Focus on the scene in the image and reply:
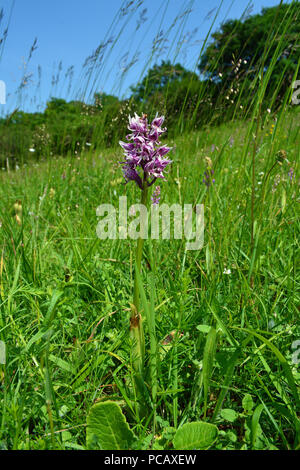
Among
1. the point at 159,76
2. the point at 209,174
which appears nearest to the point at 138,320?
the point at 209,174

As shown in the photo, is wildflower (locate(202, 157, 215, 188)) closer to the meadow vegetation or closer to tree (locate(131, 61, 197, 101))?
the meadow vegetation

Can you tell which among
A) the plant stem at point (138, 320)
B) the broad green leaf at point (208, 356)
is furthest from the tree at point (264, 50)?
the broad green leaf at point (208, 356)

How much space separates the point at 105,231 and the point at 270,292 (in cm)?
102

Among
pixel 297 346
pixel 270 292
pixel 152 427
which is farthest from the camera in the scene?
pixel 270 292

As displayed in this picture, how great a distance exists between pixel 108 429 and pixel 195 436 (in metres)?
0.22

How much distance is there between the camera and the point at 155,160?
0.85 metres

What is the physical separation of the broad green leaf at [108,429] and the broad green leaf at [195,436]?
0.12 meters

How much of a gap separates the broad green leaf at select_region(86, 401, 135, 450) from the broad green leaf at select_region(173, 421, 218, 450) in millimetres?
120

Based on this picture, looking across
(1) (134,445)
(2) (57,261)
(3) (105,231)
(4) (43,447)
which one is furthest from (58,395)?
(3) (105,231)

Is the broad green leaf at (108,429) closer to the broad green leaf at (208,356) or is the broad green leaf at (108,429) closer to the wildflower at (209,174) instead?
the broad green leaf at (208,356)

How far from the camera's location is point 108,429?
2.53 feet

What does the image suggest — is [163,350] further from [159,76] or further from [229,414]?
[159,76]

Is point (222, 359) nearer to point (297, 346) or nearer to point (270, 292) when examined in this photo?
point (297, 346)

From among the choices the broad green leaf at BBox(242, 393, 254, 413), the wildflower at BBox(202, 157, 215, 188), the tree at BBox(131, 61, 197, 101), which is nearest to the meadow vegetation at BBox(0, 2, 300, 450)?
the broad green leaf at BBox(242, 393, 254, 413)
